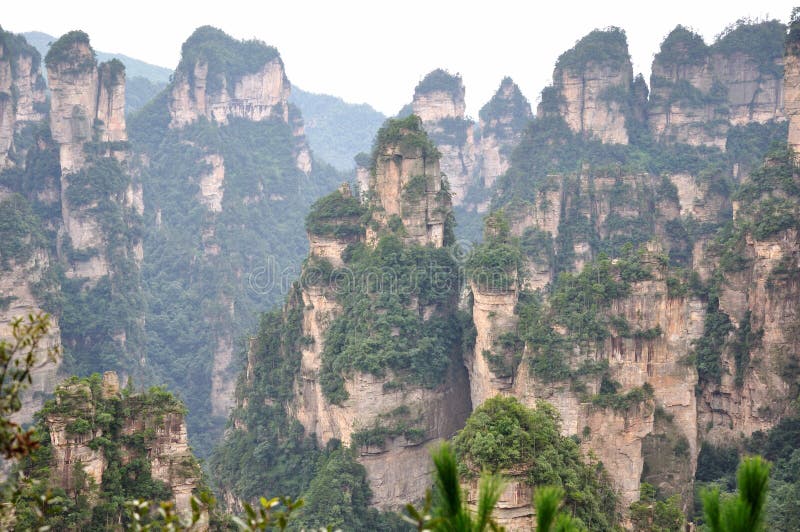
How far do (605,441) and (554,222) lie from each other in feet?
89.2

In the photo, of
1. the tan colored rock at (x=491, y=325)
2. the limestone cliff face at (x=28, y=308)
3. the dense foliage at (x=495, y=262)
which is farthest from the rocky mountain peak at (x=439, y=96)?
the tan colored rock at (x=491, y=325)

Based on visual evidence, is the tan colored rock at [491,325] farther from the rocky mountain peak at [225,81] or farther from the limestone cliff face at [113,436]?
the rocky mountain peak at [225,81]

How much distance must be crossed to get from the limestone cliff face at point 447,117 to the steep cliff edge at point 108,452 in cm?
6860

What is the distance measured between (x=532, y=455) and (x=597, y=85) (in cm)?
4928

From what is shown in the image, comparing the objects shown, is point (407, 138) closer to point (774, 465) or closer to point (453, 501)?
point (774, 465)

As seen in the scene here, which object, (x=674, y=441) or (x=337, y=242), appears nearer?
(x=674, y=441)

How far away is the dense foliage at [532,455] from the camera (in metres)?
21.7

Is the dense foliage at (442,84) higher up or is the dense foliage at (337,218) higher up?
the dense foliage at (442,84)

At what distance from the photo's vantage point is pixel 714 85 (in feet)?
217

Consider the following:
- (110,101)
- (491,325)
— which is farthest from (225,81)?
(491,325)

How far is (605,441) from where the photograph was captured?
30.1 metres

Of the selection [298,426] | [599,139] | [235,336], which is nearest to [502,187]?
[599,139]

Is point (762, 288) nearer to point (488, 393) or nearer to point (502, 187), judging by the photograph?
point (488, 393)

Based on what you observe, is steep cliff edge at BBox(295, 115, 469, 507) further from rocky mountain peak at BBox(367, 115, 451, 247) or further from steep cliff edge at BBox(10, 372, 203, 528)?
steep cliff edge at BBox(10, 372, 203, 528)
